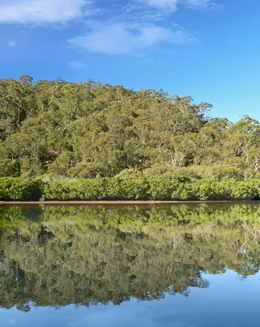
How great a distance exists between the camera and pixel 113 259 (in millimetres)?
10539

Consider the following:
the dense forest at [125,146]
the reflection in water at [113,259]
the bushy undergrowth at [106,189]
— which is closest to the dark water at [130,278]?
the reflection in water at [113,259]

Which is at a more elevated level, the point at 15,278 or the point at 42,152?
the point at 42,152

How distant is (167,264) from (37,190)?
27237 mm

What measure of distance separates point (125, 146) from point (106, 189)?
14.8 m

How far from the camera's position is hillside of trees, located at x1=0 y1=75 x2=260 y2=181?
39.5 m

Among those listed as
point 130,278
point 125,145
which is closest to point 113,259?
point 130,278

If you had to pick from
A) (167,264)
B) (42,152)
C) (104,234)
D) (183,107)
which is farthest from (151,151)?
(167,264)

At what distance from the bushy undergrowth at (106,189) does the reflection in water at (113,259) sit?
1601cm

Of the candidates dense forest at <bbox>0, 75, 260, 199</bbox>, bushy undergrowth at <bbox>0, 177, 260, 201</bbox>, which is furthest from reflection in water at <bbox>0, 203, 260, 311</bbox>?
dense forest at <bbox>0, 75, 260, 199</bbox>

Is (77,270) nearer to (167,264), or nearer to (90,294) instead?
(90,294)

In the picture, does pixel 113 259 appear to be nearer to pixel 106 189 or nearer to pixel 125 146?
pixel 106 189

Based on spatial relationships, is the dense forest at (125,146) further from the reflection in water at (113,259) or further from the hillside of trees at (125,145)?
the reflection in water at (113,259)

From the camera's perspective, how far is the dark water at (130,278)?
6.59 metres

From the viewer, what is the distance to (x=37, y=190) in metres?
34.6
